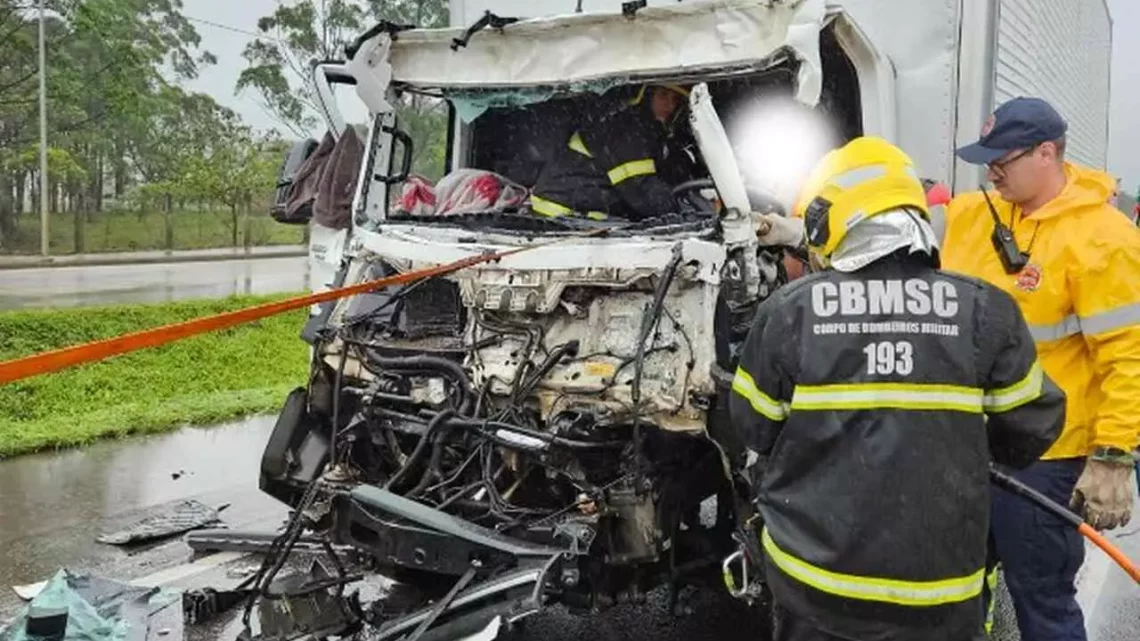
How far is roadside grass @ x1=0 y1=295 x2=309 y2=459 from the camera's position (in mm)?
7578

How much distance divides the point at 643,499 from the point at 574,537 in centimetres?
31

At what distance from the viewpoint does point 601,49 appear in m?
4.42

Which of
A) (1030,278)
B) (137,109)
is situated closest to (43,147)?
(137,109)

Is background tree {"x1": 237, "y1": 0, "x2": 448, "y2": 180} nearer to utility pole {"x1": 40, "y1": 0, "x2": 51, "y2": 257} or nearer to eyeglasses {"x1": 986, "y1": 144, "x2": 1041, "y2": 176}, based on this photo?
utility pole {"x1": 40, "y1": 0, "x2": 51, "y2": 257}

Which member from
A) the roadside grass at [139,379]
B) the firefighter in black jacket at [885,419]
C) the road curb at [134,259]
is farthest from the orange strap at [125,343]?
the road curb at [134,259]

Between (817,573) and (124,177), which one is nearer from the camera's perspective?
(817,573)

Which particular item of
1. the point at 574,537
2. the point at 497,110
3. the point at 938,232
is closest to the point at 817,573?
the point at 574,537

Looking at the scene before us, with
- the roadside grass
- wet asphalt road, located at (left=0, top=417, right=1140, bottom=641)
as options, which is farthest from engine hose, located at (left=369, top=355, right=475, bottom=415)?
the roadside grass

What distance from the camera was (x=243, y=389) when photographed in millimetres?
9391

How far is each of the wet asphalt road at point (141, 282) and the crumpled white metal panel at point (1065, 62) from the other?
12.1 meters

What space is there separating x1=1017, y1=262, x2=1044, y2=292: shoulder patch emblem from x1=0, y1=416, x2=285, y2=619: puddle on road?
12.9 feet

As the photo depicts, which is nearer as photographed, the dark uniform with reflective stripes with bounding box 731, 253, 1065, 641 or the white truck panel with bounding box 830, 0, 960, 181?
the dark uniform with reflective stripes with bounding box 731, 253, 1065, 641

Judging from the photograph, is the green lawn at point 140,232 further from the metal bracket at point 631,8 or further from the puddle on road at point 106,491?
the metal bracket at point 631,8

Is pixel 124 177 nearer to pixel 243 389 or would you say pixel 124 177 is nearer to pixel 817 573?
pixel 243 389
